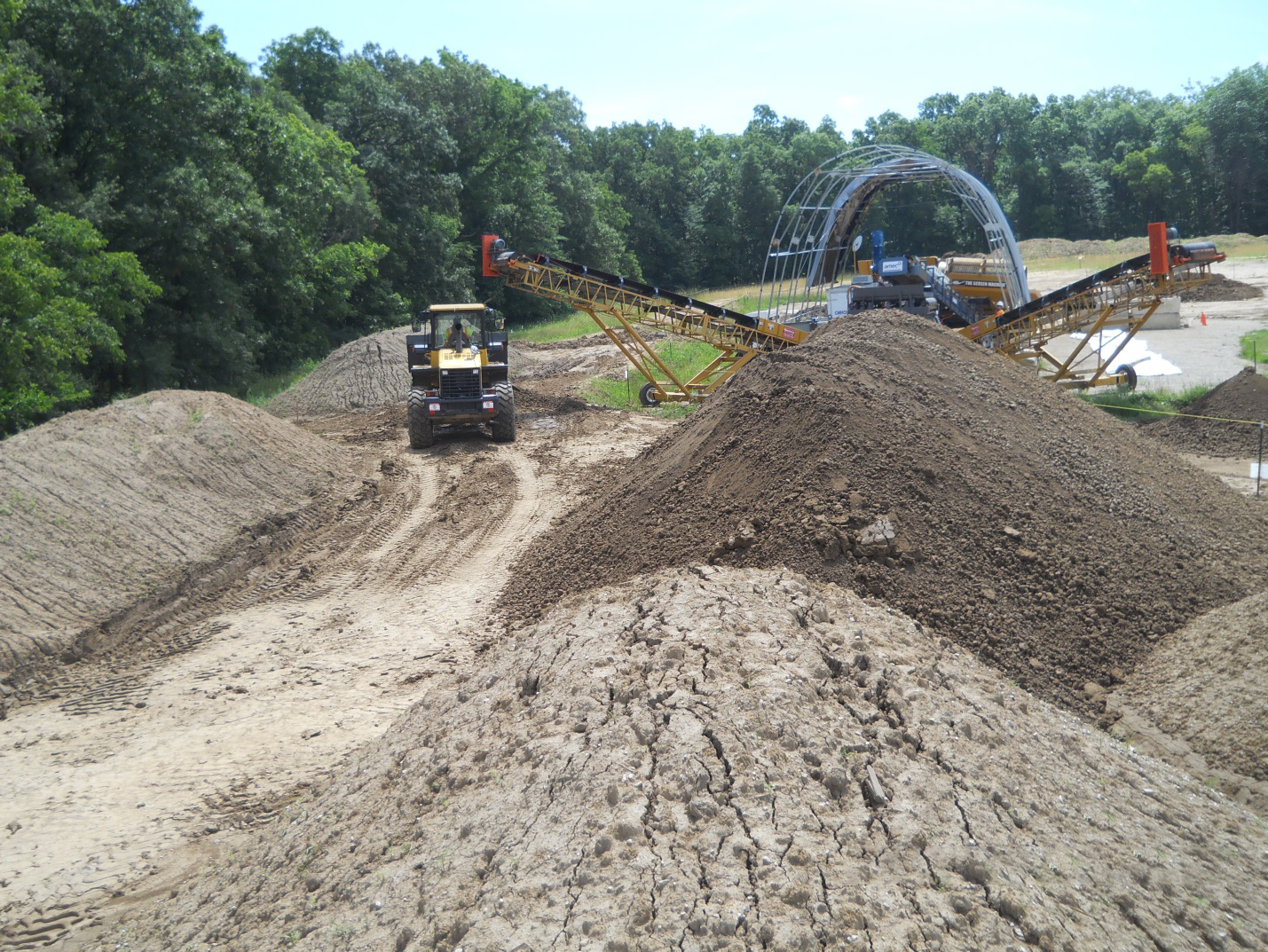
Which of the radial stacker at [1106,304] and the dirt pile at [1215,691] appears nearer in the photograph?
the dirt pile at [1215,691]

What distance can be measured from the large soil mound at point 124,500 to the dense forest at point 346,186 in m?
4.69

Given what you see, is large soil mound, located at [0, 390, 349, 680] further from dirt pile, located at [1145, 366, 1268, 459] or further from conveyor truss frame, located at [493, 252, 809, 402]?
dirt pile, located at [1145, 366, 1268, 459]

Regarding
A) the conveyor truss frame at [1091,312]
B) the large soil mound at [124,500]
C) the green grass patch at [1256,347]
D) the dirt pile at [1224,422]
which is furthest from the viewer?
the green grass patch at [1256,347]

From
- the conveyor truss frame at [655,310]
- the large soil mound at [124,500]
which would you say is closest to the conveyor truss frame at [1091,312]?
the conveyor truss frame at [655,310]

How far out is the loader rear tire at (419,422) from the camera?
1627cm

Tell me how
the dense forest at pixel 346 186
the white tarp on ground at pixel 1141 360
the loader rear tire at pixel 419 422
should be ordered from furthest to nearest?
the dense forest at pixel 346 186, the white tarp on ground at pixel 1141 360, the loader rear tire at pixel 419 422

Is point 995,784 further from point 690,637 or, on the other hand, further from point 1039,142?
point 1039,142

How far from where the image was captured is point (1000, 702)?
5.18m

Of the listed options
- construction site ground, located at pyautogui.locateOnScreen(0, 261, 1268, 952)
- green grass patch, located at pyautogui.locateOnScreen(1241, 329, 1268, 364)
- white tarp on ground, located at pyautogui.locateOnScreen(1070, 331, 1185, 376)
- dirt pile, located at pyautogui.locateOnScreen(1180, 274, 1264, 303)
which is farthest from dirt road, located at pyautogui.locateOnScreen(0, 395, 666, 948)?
dirt pile, located at pyautogui.locateOnScreen(1180, 274, 1264, 303)

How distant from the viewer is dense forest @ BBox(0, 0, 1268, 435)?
19.2 metres

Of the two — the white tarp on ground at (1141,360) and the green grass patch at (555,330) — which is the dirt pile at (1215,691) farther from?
the green grass patch at (555,330)

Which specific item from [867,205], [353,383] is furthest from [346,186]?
[867,205]

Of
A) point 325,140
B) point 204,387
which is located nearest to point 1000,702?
point 204,387

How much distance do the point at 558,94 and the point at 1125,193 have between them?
40647mm
